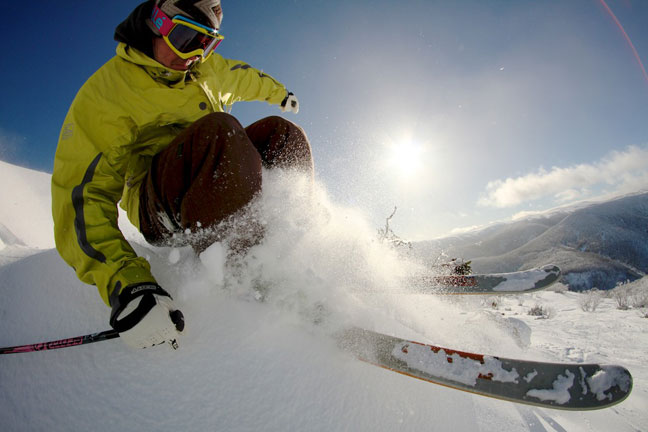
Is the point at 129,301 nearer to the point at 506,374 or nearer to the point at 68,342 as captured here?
the point at 68,342

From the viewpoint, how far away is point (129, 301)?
0.81m

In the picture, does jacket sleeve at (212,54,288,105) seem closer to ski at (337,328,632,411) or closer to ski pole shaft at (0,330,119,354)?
ski pole shaft at (0,330,119,354)

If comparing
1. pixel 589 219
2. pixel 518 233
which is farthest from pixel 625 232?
pixel 518 233

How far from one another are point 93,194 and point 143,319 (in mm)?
571

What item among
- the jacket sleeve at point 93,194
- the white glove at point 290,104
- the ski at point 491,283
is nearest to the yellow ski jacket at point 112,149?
the jacket sleeve at point 93,194

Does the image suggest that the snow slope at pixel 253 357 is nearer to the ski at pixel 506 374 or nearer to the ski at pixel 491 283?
the ski at pixel 506 374

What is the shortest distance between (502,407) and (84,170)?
6.51ft

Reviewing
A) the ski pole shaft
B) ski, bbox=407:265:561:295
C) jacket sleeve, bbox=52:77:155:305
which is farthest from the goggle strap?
ski, bbox=407:265:561:295

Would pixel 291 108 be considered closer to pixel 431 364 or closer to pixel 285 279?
pixel 285 279

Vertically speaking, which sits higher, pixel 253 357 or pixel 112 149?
pixel 112 149

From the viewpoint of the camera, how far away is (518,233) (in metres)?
84.4

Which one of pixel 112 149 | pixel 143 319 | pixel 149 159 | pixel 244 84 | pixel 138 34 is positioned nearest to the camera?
pixel 143 319

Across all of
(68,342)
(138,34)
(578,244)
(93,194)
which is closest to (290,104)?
(138,34)

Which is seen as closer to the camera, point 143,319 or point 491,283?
point 143,319
